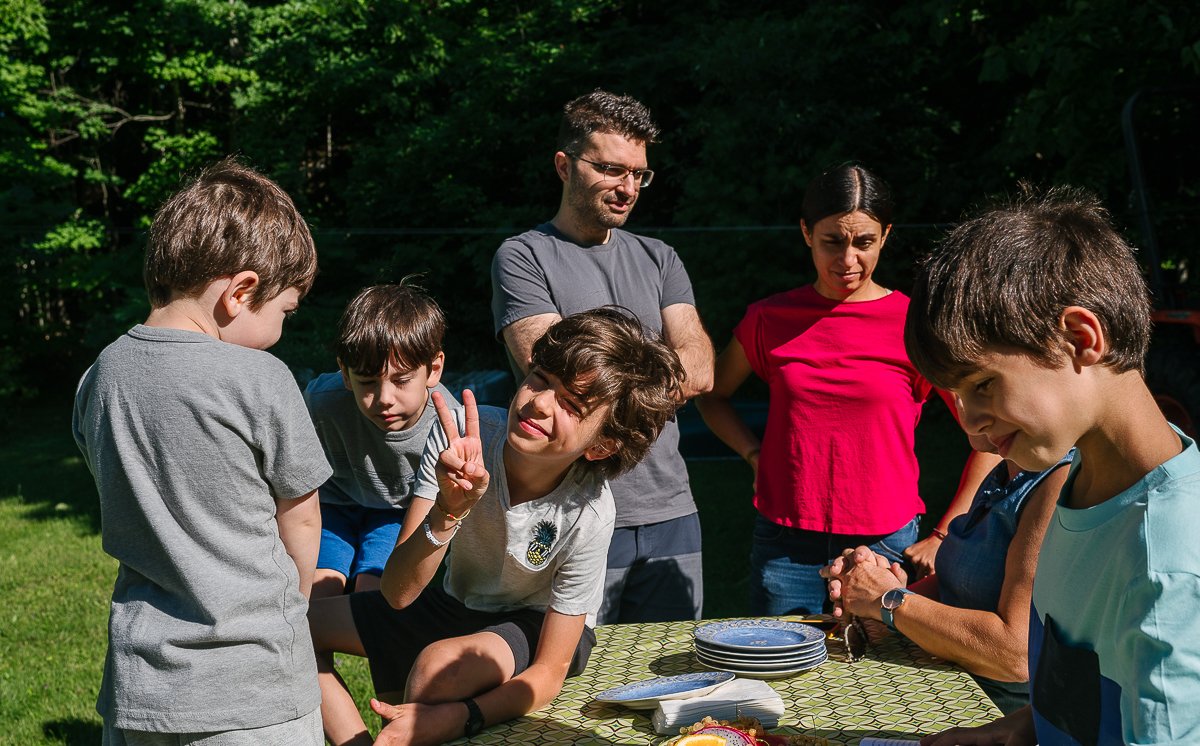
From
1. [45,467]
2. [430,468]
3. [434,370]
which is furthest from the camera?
[45,467]

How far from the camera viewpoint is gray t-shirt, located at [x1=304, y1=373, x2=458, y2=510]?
3.03 m

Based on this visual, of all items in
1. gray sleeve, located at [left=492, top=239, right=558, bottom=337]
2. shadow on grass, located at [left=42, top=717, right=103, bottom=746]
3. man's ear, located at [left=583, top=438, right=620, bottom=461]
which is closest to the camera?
man's ear, located at [left=583, top=438, right=620, bottom=461]

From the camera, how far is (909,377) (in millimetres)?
3070

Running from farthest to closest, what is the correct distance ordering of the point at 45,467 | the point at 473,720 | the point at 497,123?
the point at 497,123, the point at 45,467, the point at 473,720

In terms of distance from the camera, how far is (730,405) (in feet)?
11.1

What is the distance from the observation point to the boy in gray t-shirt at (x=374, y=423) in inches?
116

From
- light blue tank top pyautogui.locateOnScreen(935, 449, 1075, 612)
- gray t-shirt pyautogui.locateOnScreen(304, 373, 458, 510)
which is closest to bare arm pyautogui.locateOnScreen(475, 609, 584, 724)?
light blue tank top pyautogui.locateOnScreen(935, 449, 1075, 612)

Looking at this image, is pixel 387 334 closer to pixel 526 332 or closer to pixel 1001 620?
pixel 526 332

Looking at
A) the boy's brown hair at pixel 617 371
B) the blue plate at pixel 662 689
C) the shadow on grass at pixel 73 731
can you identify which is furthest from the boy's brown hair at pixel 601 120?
the shadow on grass at pixel 73 731

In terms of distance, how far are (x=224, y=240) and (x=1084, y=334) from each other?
1.52 metres

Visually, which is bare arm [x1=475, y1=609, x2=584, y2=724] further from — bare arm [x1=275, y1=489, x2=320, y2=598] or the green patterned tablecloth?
bare arm [x1=275, y1=489, x2=320, y2=598]

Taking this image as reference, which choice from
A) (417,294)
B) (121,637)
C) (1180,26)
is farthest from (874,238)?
(1180,26)

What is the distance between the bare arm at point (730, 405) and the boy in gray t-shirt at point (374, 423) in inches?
34.8

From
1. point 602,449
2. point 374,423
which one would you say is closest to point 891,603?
point 602,449
